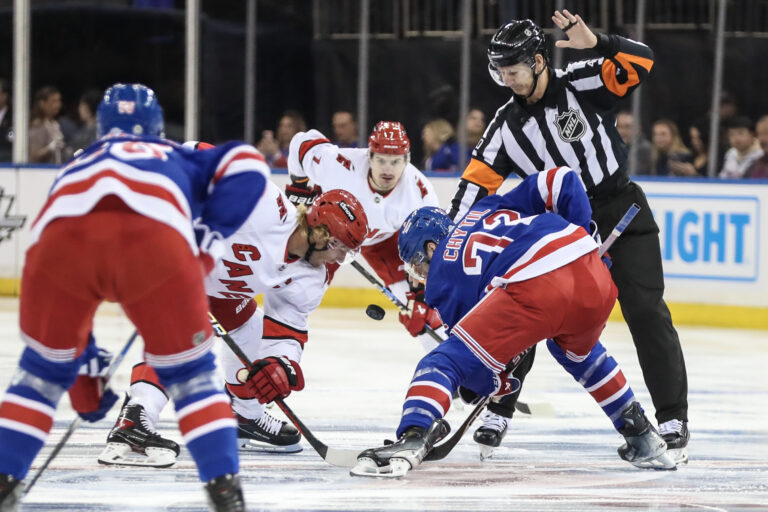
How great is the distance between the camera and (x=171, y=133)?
27.8 ft

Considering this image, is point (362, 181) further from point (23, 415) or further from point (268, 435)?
point (23, 415)

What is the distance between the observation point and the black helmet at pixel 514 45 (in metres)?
3.56

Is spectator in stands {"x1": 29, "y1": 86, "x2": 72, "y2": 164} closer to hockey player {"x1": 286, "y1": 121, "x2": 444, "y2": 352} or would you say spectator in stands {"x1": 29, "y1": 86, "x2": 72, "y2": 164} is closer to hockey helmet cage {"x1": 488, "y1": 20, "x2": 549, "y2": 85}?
hockey player {"x1": 286, "y1": 121, "x2": 444, "y2": 352}

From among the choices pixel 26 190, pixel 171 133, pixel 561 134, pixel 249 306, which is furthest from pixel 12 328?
pixel 561 134

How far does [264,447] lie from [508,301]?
39.1 inches

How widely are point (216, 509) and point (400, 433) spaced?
2.19 ft

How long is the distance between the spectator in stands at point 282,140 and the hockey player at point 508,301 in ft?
15.7

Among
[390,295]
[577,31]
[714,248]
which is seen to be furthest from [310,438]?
[714,248]

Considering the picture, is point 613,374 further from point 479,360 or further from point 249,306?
point 249,306

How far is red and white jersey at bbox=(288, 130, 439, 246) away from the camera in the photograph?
4.84 metres

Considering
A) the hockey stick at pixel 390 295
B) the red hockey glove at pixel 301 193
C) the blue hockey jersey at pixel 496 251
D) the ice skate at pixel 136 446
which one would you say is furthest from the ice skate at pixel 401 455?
the red hockey glove at pixel 301 193

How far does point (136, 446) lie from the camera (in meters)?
3.24

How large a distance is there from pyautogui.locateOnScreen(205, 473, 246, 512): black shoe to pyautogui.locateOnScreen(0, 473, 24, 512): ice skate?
39cm

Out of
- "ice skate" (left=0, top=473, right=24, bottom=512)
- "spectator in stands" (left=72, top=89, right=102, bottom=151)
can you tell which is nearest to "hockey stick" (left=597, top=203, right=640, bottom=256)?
"ice skate" (left=0, top=473, right=24, bottom=512)
